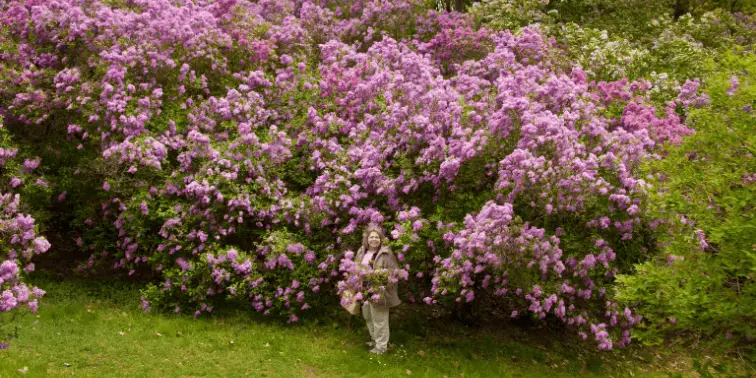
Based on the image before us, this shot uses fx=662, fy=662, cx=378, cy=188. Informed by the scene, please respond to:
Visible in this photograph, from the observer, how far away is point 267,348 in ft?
33.9

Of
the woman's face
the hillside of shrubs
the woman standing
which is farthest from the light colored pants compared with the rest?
the woman's face

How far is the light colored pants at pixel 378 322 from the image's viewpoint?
10.2 meters

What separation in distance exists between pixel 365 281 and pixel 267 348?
193 cm

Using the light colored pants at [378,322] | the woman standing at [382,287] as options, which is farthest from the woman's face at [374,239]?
the light colored pants at [378,322]

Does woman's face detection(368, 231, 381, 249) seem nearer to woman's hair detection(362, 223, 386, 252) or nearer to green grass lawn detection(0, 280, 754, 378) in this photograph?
woman's hair detection(362, 223, 386, 252)

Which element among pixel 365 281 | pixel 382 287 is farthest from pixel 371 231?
pixel 382 287

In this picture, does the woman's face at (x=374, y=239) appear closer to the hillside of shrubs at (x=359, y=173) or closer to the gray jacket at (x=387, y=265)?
the gray jacket at (x=387, y=265)

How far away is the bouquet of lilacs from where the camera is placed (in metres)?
9.80

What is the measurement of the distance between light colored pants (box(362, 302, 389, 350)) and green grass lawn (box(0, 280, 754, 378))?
23 centimetres

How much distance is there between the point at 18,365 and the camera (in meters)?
8.93

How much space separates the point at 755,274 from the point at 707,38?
12987mm

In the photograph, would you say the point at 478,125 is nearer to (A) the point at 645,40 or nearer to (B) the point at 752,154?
(B) the point at 752,154

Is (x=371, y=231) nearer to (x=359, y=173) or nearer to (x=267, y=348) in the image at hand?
(x=359, y=173)

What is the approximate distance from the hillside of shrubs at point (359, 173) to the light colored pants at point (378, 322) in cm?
64
